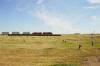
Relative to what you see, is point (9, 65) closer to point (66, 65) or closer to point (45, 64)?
point (45, 64)

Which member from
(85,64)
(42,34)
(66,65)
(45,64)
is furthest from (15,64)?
(42,34)

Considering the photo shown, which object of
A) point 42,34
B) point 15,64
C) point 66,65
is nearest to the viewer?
point 66,65

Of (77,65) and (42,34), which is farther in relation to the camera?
(42,34)

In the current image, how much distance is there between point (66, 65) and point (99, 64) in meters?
5.46

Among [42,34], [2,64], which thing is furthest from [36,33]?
[2,64]

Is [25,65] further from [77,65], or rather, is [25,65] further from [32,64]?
[77,65]

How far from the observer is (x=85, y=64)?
2916 centimetres

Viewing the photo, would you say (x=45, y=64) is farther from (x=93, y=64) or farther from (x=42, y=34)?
(x=42, y=34)

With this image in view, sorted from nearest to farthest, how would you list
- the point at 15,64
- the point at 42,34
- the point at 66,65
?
1. the point at 66,65
2. the point at 15,64
3. the point at 42,34

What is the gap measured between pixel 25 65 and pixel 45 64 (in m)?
2.56

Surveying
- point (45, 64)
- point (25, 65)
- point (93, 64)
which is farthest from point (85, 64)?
point (25, 65)

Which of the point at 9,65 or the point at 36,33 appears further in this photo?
the point at 36,33

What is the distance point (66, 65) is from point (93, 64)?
4719mm

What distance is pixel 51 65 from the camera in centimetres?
2734
